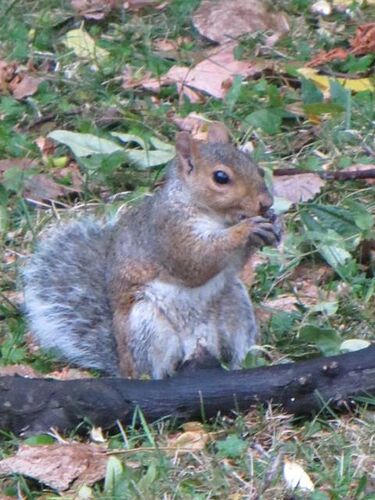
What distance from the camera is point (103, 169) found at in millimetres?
4973

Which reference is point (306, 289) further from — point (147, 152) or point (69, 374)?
point (147, 152)

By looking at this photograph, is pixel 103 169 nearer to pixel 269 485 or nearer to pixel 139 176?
pixel 139 176

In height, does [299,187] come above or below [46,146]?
above

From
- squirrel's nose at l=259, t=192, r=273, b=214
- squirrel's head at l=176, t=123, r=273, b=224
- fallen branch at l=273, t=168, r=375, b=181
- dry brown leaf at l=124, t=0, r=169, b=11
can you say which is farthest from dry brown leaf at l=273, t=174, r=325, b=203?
dry brown leaf at l=124, t=0, r=169, b=11

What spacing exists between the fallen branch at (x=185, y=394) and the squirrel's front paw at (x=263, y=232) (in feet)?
1.34

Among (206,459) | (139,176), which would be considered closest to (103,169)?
(139,176)

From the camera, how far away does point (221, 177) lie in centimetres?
381

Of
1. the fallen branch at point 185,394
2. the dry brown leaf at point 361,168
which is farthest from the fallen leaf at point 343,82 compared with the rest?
the fallen branch at point 185,394

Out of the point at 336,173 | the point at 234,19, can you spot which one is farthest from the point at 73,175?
the point at 234,19

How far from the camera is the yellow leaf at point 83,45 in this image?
19.3 feet

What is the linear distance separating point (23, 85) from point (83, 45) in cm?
38

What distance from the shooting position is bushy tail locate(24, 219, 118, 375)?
4007 mm

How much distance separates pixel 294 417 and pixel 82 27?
10.2ft

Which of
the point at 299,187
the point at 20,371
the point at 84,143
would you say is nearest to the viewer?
the point at 20,371
